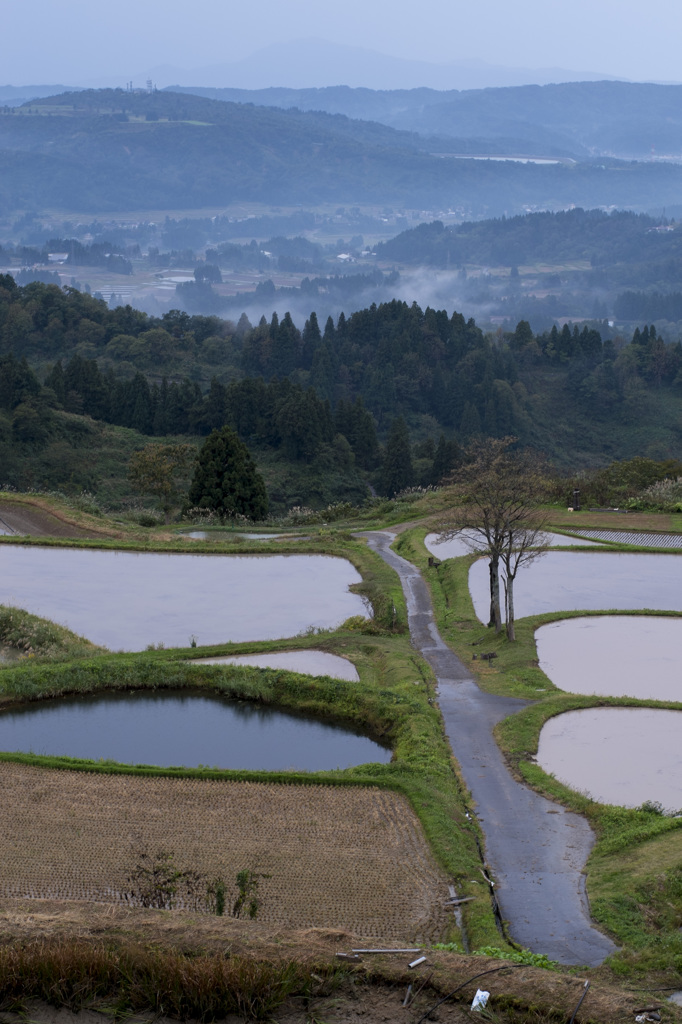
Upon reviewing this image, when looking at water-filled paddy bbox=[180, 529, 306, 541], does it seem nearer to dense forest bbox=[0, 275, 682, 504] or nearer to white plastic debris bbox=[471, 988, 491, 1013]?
white plastic debris bbox=[471, 988, 491, 1013]

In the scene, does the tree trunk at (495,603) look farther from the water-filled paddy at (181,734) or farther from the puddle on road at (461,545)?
the puddle on road at (461,545)

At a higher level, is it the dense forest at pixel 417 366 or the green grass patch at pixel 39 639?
the dense forest at pixel 417 366

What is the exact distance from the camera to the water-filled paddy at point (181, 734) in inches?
696

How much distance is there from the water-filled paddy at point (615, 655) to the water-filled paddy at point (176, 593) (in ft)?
17.7

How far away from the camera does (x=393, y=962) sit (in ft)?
35.7

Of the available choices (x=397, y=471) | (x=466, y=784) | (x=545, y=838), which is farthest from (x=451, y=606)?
(x=397, y=471)

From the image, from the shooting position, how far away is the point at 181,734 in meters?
18.7

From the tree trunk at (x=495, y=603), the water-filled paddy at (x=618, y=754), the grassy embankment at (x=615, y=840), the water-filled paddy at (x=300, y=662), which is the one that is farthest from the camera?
the tree trunk at (x=495, y=603)

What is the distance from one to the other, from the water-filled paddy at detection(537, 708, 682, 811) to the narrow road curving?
883 millimetres

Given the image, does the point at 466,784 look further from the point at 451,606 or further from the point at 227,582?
the point at 227,582

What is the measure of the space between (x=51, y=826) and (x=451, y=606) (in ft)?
46.9

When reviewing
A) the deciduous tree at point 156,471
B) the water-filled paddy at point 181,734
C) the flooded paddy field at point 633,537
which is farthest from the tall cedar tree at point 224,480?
the water-filled paddy at point 181,734

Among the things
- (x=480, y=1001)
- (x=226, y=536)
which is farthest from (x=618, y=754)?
(x=226, y=536)

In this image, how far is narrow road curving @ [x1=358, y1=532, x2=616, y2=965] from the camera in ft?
39.8
